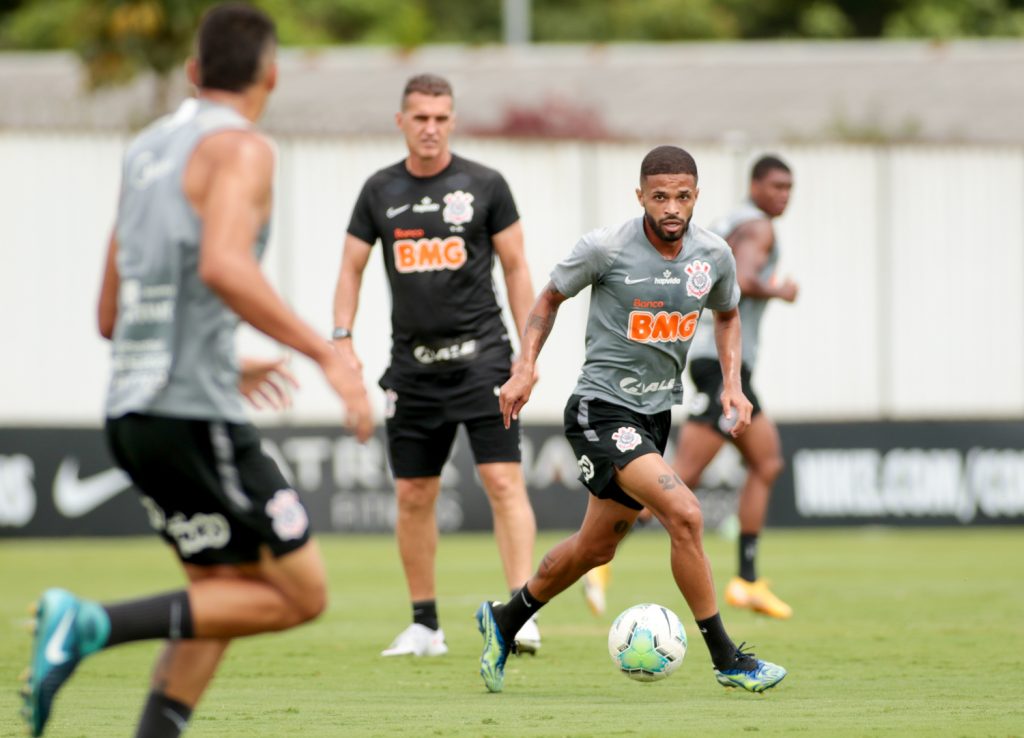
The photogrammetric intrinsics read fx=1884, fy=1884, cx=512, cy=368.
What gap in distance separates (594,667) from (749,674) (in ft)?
4.43

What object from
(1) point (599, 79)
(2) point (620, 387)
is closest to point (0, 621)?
(2) point (620, 387)

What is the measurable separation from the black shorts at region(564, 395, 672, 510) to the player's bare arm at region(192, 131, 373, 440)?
258 cm

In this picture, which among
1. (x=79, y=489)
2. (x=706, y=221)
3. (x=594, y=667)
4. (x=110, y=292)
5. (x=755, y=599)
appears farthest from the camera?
(x=706, y=221)

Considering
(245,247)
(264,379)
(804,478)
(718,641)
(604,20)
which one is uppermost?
(604,20)

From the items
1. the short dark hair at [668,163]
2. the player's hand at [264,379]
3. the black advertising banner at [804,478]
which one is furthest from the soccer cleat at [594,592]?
the black advertising banner at [804,478]

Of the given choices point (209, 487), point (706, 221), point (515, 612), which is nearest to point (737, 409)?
point (515, 612)

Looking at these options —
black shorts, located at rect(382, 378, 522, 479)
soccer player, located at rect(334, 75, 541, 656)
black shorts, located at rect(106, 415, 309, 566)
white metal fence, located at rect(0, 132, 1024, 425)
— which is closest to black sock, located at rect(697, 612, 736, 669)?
soccer player, located at rect(334, 75, 541, 656)

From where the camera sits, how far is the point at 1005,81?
35625mm

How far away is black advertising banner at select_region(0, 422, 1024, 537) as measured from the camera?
59.9 feet

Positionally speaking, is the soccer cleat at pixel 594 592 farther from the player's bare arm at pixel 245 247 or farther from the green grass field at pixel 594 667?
the player's bare arm at pixel 245 247

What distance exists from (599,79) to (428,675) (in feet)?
98.3

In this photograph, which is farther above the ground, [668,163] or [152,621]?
[668,163]

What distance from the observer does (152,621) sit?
532 centimetres

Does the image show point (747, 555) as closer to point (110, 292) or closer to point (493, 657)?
point (493, 657)
